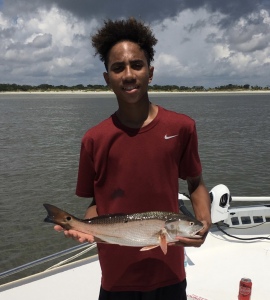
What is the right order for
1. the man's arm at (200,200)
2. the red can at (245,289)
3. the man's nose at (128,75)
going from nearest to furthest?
1. the man's nose at (128,75)
2. the man's arm at (200,200)
3. the red can at (245,289)

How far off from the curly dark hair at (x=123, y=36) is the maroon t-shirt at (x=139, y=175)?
0.46 m

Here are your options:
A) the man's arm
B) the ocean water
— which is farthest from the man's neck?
the ocean water

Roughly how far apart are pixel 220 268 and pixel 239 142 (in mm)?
19361

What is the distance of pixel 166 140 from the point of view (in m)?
2.51

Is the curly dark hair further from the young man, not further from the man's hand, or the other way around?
the man's hand

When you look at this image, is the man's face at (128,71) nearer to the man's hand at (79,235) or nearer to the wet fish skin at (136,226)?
the wet fish skin at (136,226)

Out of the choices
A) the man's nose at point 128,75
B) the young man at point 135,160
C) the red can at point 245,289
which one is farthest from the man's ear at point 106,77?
the red can at point 245,289

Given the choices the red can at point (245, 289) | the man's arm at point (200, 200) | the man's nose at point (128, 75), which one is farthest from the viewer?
the red can at point (245, 289)

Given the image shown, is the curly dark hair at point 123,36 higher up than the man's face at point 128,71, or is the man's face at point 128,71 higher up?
the curly dark hair at point 123,36

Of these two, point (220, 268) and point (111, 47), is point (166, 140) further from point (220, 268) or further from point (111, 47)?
point (220, 268)

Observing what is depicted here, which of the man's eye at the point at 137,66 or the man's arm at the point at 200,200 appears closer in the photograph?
the man's eye at the point at 137,66

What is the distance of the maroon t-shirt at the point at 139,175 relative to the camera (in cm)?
251

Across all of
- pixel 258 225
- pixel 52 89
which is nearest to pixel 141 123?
pixel 258 225

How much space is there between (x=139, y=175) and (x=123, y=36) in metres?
0.94
